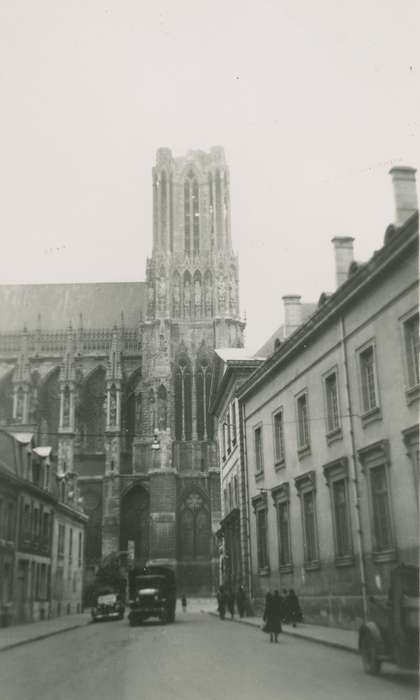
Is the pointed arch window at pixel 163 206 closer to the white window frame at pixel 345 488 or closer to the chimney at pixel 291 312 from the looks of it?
the chimney at pixel 291 312

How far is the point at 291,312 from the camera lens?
29.0 metres

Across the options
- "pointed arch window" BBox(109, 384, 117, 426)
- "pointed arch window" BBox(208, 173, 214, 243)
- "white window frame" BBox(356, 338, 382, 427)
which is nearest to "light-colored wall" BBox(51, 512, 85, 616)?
"pointed arch window" BBox(109, 384, 117, 426)

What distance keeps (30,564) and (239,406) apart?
436 inches

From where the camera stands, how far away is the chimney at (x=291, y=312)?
28.7 m

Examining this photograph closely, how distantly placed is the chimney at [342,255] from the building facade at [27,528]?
1323 cm

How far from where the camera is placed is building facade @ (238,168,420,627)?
637 inches

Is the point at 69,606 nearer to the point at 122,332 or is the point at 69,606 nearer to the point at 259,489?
the point at 259,489

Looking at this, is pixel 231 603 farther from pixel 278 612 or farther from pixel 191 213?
pixel 191 213

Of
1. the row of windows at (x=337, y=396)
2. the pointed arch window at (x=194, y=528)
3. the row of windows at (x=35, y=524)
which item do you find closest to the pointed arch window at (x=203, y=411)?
the pointed arch window at (x=194, y=528)

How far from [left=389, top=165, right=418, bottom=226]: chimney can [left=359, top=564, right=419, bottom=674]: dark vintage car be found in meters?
8.13

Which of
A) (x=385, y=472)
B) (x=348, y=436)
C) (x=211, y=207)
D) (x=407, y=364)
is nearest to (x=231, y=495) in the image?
(x=348, y=436)

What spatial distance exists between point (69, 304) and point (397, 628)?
216 ft

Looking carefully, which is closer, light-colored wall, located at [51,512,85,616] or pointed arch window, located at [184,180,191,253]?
light-colored wall, located at [51,512,85,616]

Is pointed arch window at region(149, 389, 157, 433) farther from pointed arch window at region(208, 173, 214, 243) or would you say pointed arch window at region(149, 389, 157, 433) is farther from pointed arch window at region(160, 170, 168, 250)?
pointed arch window at region(208, 173, 214, 243)
